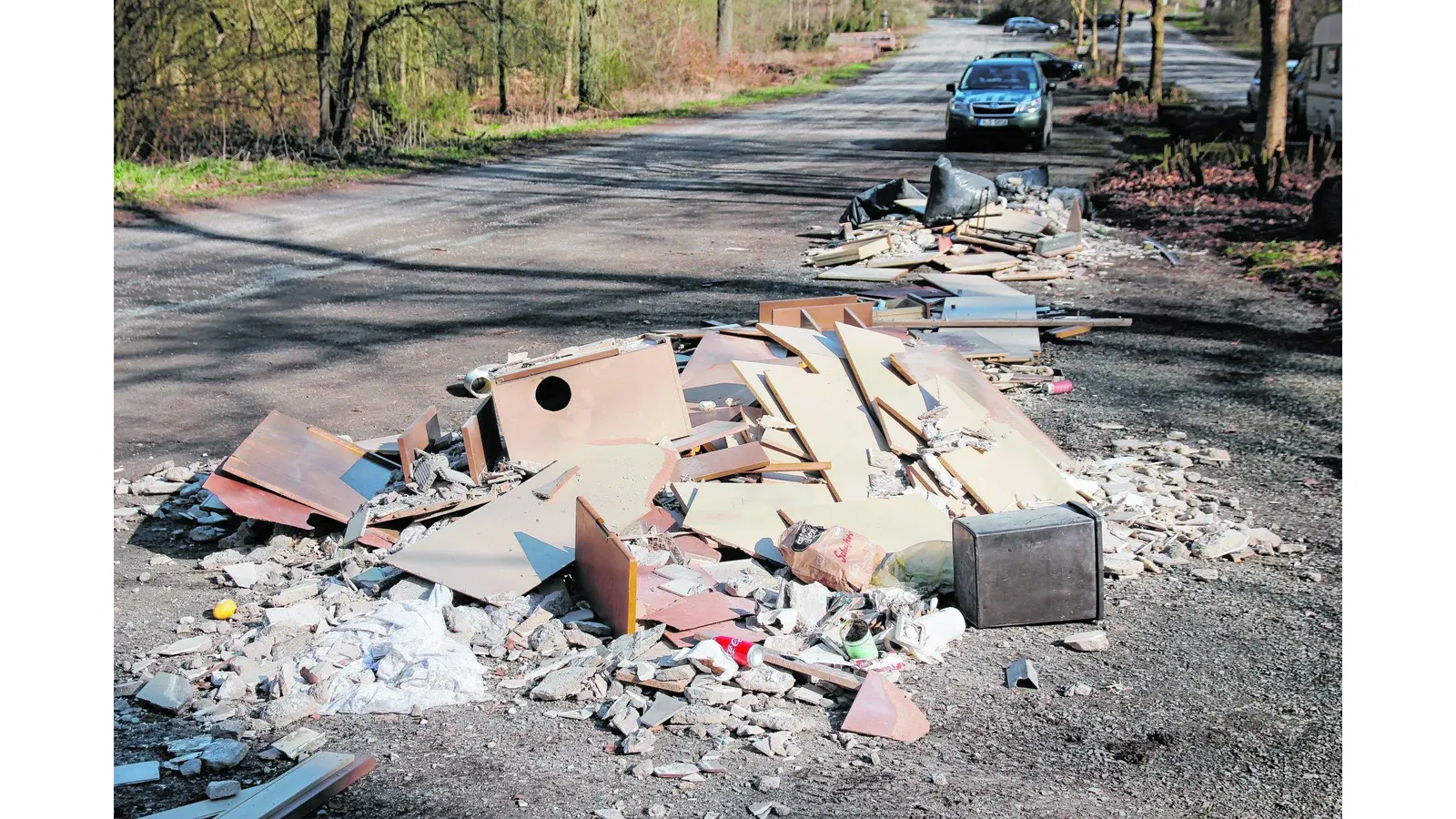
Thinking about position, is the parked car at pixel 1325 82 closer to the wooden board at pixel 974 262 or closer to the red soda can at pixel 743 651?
the wooden board at pixel 974 262

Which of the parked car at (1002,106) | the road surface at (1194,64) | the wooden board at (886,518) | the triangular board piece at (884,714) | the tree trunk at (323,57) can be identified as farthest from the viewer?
the road surface at (1194,64)

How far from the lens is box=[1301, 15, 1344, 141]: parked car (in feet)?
65.2

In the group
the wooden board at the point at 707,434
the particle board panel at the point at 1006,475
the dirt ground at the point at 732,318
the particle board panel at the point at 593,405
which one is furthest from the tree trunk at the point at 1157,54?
the particle board panel at the point at 593,405

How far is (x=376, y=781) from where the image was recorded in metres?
3.51

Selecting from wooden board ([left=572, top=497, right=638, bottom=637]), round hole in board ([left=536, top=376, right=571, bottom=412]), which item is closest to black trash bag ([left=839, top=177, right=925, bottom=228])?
round hole in board ([left=536, top=376, right=571, bottom=412])

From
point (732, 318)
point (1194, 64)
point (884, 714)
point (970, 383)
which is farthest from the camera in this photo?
point (1194, 64)

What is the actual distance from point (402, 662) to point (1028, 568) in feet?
7.74

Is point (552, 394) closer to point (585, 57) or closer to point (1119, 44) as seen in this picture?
point (585, 57)

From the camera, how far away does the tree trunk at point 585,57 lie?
28.3 metres

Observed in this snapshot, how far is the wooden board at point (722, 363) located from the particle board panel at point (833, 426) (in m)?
0.29

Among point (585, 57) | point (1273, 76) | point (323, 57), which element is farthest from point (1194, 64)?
point (323, 57)

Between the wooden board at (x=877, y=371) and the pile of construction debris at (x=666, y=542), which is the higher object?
the wooden board at (x=877, y=371)

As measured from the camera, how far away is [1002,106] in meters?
21.0

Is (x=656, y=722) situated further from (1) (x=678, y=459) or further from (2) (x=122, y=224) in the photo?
(2) (x=122, y=224)
